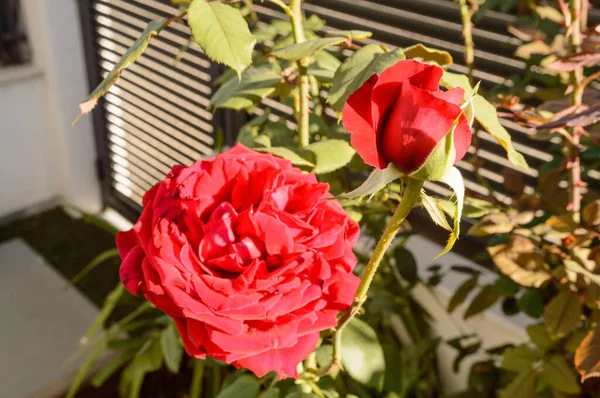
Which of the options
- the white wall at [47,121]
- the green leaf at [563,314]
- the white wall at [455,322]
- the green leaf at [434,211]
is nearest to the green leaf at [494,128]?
the green leaf at [434,211]

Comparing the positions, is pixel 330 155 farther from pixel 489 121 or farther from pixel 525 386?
pixel 525 386

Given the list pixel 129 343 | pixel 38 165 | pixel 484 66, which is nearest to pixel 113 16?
pixel 38 165

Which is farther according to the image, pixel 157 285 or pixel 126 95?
pixel 126 95

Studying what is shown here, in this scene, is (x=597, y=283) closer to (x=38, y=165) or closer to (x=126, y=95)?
(x=126, y=95)

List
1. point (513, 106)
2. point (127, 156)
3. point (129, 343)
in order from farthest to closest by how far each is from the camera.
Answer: point (127, 156) → point (129, 343) → point (513, 106)

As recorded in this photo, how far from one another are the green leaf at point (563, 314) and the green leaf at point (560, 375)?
62 mm

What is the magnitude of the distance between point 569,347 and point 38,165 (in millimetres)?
1894

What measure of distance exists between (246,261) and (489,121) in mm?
192

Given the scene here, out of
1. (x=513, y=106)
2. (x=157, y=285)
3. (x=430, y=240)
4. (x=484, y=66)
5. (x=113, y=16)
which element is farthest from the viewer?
(x=113, y=16)

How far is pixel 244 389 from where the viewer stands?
24.0 inches

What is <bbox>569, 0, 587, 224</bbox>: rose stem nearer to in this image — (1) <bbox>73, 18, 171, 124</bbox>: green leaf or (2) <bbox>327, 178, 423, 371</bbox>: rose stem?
(2) <bbox>327, 178, 423, 371</bbox>: rose stem

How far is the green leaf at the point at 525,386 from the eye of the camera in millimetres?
656

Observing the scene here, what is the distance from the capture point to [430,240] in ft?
4.01

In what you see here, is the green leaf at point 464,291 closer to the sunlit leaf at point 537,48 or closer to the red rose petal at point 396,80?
the sunlit leaf at point 537,48
